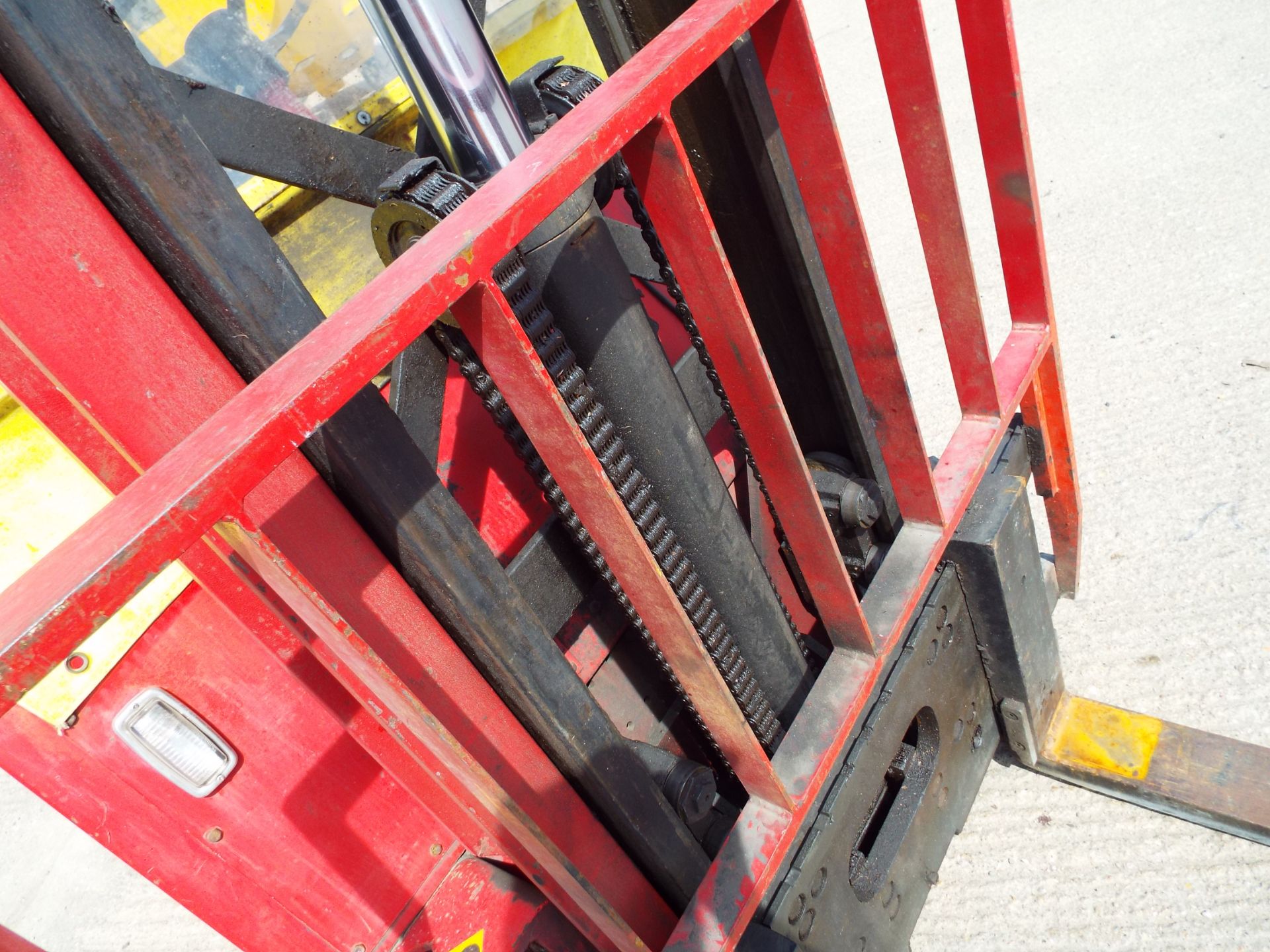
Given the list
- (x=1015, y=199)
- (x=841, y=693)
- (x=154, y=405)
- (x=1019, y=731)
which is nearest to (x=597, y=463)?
→ (x=154, y=405)

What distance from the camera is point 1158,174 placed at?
3445 millimetres

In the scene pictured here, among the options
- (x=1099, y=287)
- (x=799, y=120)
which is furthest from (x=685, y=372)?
(x=1099, y=287)

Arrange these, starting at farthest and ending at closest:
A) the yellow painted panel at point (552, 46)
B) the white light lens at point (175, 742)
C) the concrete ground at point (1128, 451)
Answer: the concrete ground at point (1128, 451) < the yellow painted panel at point (552, 46) < the white light lens at point (175, 742)

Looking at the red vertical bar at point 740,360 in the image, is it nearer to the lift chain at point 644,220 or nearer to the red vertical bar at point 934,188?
the lift chain at point 644,220

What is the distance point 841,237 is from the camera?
1.22m

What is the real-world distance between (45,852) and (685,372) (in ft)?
9.49

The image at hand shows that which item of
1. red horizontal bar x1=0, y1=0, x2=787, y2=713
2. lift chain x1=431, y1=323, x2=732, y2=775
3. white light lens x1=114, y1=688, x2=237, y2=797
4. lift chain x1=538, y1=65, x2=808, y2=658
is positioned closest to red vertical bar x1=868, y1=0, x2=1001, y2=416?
lift chain x1=538, y1=65, x2=808, y2=658

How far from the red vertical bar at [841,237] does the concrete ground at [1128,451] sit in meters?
0.97

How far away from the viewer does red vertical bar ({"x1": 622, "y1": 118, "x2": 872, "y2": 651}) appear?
893mm

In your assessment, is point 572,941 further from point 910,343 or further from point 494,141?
point 910,343

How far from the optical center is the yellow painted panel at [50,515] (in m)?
0.98

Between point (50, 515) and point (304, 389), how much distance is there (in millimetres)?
564

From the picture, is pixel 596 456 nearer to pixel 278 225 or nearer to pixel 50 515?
pixel 50 515

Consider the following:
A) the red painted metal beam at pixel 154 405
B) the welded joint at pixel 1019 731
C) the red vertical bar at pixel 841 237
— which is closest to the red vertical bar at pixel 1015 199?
the red vertical bar at pixel 841 237
